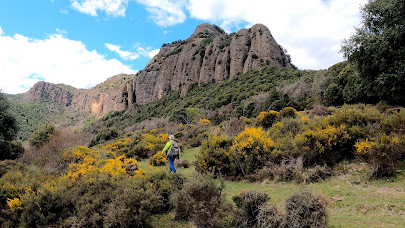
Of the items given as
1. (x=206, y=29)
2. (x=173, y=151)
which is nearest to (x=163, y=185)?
(x=173, y=151)

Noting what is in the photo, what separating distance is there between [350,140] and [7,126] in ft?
64.5

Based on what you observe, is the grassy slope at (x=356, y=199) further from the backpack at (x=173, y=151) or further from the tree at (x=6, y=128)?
the tree at (x=6, y=128)

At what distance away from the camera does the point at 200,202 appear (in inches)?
177

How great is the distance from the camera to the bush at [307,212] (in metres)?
3.70

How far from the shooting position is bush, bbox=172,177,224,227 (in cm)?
439

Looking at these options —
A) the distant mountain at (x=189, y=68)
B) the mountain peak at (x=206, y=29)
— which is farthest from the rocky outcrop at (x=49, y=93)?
the mountain peak at (x=206, y=29)

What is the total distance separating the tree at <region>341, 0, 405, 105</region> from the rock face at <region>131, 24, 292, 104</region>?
3400cm

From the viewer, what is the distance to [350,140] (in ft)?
24.8

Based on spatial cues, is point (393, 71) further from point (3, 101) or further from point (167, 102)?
point (167, 102)

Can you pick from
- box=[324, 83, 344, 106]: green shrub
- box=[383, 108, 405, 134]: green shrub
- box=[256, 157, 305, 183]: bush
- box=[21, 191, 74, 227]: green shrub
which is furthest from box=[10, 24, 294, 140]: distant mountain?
box=[21, 191, 74, 227]: green shrub

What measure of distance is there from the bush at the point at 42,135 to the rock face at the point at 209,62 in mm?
37678

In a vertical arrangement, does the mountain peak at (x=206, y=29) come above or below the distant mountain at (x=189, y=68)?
above

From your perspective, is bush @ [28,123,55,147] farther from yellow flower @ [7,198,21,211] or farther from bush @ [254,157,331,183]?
bush @ [254,157,331,183]

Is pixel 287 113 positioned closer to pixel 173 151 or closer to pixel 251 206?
pixel 173 151
